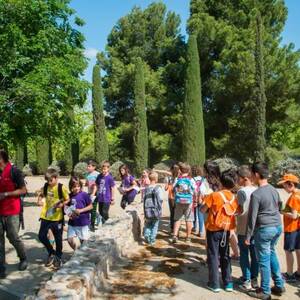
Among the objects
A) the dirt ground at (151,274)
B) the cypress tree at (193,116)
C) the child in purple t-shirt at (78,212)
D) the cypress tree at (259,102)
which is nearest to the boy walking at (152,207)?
the dirt ground at (151,274)

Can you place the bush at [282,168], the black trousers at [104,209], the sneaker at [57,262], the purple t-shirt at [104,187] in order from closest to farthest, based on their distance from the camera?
the sneaker at [57,262] < the purple t-shirt at [104,187] < the black trousers at [104,209] < the bush at [282,168]

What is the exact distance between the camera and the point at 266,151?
27562 mm

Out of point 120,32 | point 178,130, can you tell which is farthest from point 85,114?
point 178,130

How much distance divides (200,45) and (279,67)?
6.06m

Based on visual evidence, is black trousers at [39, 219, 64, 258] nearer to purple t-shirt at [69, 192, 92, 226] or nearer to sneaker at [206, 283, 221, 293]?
purple t-shirt at [69, 192, 92, 226]

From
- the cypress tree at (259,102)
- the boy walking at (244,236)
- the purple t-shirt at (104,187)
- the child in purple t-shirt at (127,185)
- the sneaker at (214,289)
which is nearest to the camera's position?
the sneaker at (214,289)

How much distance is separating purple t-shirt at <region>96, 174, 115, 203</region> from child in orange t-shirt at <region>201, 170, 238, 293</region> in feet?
12.6

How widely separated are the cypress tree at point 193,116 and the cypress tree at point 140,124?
362 centimetres

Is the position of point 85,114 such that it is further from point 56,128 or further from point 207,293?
point 207,293

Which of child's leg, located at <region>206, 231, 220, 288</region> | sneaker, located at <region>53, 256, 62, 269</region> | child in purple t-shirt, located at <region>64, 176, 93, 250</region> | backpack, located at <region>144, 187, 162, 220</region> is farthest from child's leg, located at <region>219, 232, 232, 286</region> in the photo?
sneaker, located at <region>53, 256, 62, 269</region>

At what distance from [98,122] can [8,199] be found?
26510 mm

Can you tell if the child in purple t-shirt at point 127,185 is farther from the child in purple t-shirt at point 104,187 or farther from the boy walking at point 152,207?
the boy walking at point 152,207

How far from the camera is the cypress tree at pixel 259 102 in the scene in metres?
25.2

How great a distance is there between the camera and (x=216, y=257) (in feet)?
18.1
